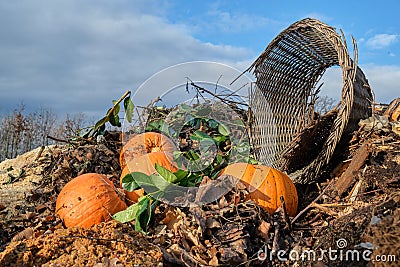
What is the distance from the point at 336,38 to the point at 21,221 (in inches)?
118

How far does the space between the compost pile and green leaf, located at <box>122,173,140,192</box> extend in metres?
0.22

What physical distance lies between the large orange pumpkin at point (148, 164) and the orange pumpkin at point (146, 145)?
9.3 inches

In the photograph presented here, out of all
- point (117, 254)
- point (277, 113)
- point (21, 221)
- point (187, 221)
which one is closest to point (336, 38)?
point (277, 113)

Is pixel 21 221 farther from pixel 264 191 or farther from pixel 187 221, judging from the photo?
pixel 264 191

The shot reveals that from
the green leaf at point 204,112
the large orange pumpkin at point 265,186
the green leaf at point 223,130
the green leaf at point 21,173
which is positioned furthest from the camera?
the green leaf at point 21,173

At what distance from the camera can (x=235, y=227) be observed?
2484 mm

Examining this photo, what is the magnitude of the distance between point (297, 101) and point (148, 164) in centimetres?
211

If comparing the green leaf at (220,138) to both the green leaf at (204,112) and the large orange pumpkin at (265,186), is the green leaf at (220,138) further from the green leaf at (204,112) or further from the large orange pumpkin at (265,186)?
the large orange pumpkin at (265,186)

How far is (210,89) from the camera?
3.67 m

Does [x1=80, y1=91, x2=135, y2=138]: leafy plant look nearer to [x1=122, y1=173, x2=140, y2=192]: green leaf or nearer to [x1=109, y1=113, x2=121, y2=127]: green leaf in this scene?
[x1=109, y1=113, x2=121, y2=127]: green leaf

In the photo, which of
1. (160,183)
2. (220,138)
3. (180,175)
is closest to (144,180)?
(160,183)

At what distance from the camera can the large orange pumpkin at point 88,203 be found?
9.30 ft

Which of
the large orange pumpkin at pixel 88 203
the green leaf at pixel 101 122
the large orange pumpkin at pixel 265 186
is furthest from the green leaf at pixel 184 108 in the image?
the large orange pumpkin at pixel 88 203

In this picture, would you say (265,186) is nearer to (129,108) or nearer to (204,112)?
(204,112)
